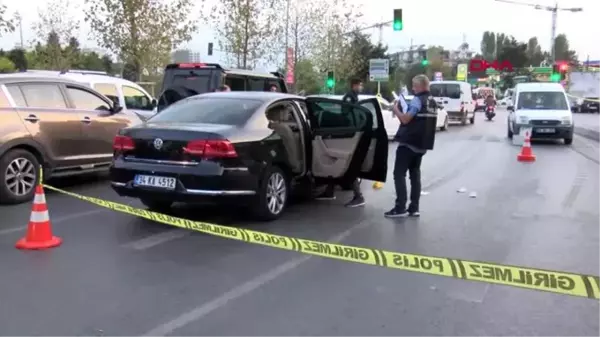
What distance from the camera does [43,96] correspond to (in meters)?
9.28

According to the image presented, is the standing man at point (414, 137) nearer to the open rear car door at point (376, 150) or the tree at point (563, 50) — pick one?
the open rear car door at point (376, 150)

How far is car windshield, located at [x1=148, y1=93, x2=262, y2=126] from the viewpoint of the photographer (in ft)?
24.5

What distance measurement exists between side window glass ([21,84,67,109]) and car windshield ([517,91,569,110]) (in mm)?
15435

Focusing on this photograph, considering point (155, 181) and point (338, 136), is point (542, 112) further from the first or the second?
point (155, 181)

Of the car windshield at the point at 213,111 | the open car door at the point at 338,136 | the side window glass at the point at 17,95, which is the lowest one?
the open car door at the point at 338,136

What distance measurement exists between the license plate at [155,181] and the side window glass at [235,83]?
761 cm

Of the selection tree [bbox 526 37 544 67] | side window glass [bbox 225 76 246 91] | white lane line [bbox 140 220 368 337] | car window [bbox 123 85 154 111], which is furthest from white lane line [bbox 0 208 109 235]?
tree [bbox 526 37 544 67]

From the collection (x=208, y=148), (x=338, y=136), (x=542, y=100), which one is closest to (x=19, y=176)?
(x=208, y=148)

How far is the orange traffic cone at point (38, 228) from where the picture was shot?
6.26 m

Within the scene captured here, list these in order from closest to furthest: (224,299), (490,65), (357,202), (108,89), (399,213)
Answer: (224,299)
(399,213)
(357,202)
(108,89)
(490,65)

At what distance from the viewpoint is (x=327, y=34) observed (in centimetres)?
4097

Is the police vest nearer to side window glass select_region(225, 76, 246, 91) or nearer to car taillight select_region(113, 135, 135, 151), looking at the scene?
car taillight select_region(113, 135, 135, 151)

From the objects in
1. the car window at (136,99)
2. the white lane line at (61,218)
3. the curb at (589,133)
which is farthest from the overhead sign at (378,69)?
the white lane line at (61,218)

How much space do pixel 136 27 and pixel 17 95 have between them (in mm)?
19603
